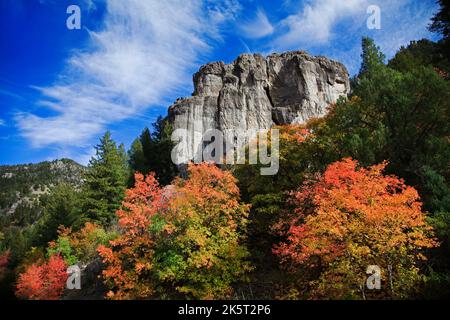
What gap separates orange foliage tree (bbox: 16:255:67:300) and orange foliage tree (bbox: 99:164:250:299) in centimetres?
735

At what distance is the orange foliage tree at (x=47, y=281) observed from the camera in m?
20.7

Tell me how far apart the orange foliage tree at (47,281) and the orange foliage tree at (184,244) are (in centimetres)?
735

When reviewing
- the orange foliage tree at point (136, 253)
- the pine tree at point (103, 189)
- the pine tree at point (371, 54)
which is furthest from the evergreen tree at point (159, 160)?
the pine tree at point (371, 54)

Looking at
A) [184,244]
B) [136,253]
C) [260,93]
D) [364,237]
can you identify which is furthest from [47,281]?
[260,93]

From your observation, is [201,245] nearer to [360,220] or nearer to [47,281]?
[360,220]

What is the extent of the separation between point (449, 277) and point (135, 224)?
13964 mm

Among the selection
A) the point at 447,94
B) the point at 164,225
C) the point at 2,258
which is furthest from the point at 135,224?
the point at 2,258

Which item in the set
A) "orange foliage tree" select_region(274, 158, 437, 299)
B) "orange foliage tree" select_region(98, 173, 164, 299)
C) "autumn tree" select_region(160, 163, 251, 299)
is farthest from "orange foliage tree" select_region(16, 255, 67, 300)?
"orange foliage tree" select_region(274, 158, 437, 299)

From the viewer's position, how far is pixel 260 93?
151 ft

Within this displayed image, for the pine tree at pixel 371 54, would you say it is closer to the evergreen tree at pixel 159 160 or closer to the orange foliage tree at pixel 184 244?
the orange foliage tree at pixel 184 244

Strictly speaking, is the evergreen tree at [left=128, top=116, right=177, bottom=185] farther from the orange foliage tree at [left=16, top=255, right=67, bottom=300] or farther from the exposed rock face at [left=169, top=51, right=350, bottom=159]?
the orange foliage tree at [left=16, top=255, right=67, bottom=300]

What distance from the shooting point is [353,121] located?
1822 centimetres

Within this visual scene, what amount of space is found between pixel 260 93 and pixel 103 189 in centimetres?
2690
